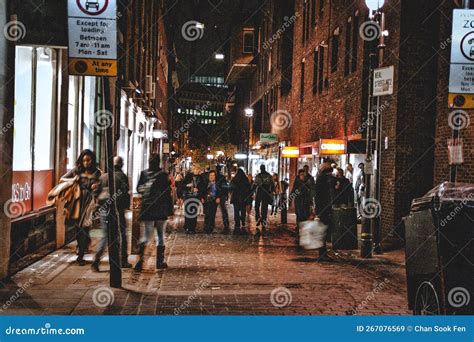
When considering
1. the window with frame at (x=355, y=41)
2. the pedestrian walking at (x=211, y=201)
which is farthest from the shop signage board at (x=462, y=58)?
the window with frame at (x=355, y=41)

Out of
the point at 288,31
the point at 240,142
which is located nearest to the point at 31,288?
the point at 288,31

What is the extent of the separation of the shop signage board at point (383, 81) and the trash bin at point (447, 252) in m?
5.79

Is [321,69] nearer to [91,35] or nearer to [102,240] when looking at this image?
[102,240]

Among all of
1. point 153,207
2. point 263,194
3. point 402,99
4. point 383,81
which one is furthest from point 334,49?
point 153,207

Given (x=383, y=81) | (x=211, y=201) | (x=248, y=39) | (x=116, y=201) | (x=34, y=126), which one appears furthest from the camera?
(x=248, y=39)

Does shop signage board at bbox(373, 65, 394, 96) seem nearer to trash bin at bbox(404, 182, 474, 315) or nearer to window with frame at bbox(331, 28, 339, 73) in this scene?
trash bin at bbox(404, 182, 474, 315)

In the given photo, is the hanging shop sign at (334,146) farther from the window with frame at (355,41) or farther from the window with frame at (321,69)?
the window with frame at (321,69)

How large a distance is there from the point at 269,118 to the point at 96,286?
105 ft

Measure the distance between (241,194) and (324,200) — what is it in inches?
226

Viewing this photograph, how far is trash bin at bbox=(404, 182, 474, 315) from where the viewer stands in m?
5.55

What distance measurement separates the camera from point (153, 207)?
10109 mm

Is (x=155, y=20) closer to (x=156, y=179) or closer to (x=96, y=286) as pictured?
(x=156, y=179)

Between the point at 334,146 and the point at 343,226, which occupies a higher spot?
the point at 334,146

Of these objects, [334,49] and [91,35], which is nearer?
[91,35]
